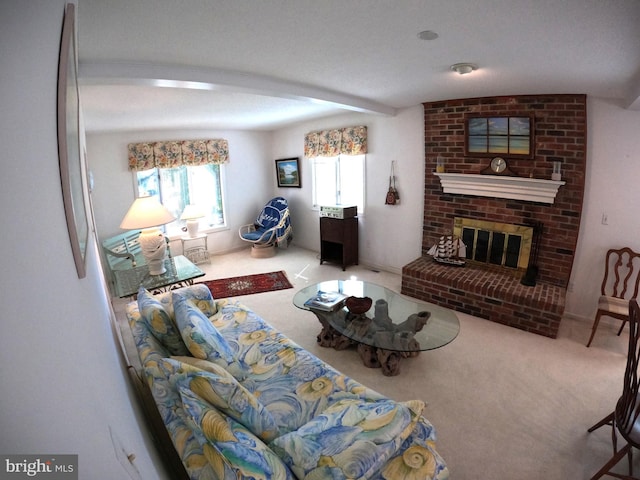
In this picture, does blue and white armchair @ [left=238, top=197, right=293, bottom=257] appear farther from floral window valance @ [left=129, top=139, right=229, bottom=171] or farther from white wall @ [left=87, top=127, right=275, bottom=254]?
floral window valance @ [left=129, top=139, right=229, bottom=171]

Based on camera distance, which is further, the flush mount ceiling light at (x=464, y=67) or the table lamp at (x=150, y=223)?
the table lamp at (x=150, y=223)

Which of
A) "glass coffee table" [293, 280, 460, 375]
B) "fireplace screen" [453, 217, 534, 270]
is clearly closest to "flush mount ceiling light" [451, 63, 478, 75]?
"glass coffee table" [293, 280, 460, 375]

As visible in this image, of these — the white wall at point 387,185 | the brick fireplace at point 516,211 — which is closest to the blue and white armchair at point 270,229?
the white wall at point 387,185

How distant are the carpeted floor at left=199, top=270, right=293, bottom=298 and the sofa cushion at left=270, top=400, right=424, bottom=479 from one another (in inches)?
130

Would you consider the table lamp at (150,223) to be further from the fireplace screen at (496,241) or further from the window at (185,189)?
the fireplace screen at (496,241)

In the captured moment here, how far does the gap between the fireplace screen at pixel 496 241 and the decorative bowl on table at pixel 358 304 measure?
1.89 meters

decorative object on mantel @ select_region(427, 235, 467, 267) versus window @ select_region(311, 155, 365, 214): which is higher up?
window @ select_region(311, 155, 365, 214)

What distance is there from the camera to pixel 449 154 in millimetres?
4363

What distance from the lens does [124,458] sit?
82 centimetres

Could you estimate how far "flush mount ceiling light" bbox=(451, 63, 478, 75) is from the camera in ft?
8.16

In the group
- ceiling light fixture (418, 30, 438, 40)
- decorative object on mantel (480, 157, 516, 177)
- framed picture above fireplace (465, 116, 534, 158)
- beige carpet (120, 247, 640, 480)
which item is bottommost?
beige carpet (120, 247, 640, 480)

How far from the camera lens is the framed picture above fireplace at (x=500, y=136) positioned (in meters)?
3.73

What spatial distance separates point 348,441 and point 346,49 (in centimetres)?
212

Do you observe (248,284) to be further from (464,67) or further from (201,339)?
(464,67)
